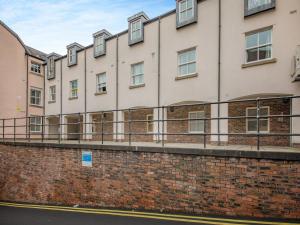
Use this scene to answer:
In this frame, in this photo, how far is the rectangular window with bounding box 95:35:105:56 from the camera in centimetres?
1500

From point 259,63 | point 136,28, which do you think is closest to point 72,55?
point 136,28

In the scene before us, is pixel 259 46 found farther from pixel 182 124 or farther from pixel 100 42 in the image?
pixel 100 42

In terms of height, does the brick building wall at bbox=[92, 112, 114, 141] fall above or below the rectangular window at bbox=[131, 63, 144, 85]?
below

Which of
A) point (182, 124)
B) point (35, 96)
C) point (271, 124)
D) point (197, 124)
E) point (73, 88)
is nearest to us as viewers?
point (271, 124)

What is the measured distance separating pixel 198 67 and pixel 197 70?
16 centimetres

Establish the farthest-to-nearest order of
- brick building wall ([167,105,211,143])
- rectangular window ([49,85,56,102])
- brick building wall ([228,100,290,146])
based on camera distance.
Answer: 1. rectangular window ([49,85,56,102])
2. brick building wall ([167,105,211,143])
3. brick building wall ([228,100,290,146])

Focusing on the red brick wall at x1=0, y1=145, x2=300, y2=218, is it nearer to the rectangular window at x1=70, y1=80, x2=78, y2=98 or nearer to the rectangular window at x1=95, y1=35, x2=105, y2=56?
the rectangular window at x1=70, y1=80, x2=78, y2=98

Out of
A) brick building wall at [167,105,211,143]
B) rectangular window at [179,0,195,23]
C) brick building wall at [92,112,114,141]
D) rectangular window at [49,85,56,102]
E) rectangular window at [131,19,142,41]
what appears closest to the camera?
brick building wall at [167,105,211,143]

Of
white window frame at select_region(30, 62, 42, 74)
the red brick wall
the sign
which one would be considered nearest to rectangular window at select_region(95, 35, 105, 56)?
white window frame at select_region(30, 62, 42, 74)

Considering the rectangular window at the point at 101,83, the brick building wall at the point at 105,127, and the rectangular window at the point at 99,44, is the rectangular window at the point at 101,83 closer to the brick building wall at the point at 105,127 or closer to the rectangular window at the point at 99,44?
the rectangular window at the point at 99,44

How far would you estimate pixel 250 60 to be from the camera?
9.47 metres

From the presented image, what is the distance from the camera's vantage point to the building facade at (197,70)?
864 cm

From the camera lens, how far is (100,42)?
50.1ft

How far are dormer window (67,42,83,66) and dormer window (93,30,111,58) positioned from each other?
2264 millimetres
